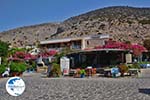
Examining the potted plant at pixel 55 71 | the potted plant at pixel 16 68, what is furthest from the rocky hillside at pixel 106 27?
the potted plant at pixel 16 68

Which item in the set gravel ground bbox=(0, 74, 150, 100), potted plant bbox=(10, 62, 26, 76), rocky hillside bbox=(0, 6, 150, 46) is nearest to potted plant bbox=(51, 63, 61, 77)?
potted plant bbox=(10, 62, 26, 76)

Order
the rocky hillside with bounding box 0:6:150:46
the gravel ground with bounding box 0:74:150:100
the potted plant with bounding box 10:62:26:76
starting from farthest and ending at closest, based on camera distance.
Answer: the rocky hillside with bounding box 0:6:150:46
the potted plant with bounding box 10:62:26:76
the gravel ground with bounding box 0:74:150:100

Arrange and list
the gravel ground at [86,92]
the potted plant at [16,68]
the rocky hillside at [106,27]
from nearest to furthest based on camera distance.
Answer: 1. the gravel ground at [86,92]
2. the potted plant at [16,68]
3. the rocky hillside at [106,27]

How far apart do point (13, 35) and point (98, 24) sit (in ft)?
165

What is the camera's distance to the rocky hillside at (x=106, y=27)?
89.6 m

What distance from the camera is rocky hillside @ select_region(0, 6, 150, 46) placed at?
294 ft

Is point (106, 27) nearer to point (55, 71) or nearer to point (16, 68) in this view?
point (55, 71)

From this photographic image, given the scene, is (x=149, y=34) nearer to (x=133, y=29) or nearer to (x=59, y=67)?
(x=133, y=29)

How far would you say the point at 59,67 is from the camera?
33406mm

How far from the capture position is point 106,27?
327ft

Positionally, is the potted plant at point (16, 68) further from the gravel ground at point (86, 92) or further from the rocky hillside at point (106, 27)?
the rocky hillside at point (106, 27)

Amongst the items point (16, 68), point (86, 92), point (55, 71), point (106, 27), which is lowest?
point (86, 92)

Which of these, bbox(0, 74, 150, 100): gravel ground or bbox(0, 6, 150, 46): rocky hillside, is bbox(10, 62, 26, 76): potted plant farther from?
bbox(0, 6, 150, 46): rocky hillside

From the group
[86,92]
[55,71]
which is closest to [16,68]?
[55,71]
